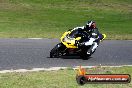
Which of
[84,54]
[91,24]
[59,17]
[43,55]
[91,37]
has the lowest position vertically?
[59,17]

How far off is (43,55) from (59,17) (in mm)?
18388

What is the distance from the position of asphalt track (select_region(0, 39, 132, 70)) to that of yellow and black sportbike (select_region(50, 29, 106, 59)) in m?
0.24

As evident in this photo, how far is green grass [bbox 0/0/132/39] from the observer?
84.3ft

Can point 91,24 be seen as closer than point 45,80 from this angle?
No

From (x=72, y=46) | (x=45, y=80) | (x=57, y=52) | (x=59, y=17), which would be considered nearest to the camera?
(x=45, y=80)

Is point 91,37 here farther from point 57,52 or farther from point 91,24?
point 57,52

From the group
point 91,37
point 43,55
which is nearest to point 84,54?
Result: point 91,37

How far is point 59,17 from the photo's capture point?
114ft

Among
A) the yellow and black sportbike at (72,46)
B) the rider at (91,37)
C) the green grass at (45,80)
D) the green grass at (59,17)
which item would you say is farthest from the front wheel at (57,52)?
the green grass at (59,17)

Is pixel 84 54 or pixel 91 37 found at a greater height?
pixel 91 37

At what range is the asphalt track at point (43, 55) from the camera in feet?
48.0

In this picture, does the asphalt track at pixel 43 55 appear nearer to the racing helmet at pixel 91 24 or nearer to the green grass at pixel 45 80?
the racing helmet at pixel 91 24

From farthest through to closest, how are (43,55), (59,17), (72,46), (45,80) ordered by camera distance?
1. (59,17)
2. (43,55)
3. (72,46)
4. (45,80)

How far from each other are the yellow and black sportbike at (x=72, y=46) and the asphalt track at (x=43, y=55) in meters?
0.24
